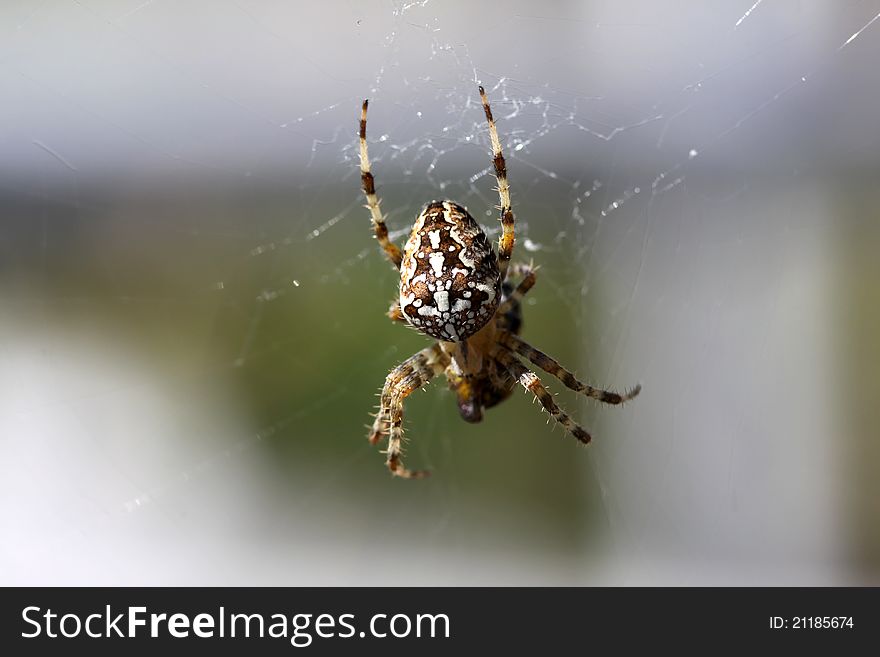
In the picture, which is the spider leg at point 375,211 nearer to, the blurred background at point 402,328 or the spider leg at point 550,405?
the spider leg at point 550,405

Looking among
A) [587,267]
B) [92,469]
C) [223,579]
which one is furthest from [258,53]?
[223,579]

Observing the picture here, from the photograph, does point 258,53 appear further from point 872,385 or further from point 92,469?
point 872,385

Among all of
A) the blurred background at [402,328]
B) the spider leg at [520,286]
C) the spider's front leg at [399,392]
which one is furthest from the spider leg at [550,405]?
the blurred background at [402,328]

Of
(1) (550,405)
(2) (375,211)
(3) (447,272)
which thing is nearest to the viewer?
(3) (447,272)

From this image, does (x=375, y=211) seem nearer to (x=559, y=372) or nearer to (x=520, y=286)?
(x=520, y=286)

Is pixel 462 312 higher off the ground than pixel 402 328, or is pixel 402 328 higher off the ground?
pixel 402 328

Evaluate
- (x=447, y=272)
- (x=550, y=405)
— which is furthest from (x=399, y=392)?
(x=447, y=272)
